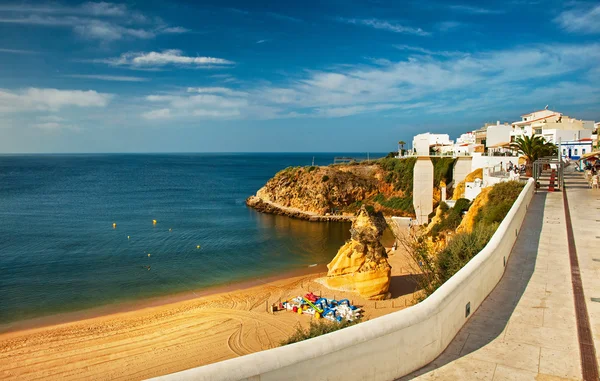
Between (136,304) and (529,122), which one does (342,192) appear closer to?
(529,122)

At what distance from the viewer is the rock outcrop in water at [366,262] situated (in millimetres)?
21234

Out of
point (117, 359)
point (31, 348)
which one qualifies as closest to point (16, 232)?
point (31, 348)

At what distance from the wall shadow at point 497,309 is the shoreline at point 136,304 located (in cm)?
1784

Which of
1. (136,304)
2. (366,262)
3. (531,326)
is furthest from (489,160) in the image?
(531,326)

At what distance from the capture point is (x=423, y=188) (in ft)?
141

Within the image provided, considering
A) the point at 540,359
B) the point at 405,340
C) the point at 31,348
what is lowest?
the point at 31,348

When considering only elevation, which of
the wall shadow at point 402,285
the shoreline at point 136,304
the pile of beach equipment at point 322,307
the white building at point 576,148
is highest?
the white building at point 576,148

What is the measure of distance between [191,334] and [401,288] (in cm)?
1164

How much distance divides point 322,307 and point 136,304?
418 inches

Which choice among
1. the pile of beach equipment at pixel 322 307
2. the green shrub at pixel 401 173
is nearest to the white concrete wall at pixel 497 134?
the green shrub at pixel 401 173

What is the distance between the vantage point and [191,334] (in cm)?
1820

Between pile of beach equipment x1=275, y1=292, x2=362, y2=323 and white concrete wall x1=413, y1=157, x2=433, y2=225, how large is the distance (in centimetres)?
2471

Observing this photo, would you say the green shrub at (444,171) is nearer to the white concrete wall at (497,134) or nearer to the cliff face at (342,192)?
the cliff face at (342,192)

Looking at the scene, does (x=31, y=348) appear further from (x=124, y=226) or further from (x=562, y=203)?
(x=124, y=226)
